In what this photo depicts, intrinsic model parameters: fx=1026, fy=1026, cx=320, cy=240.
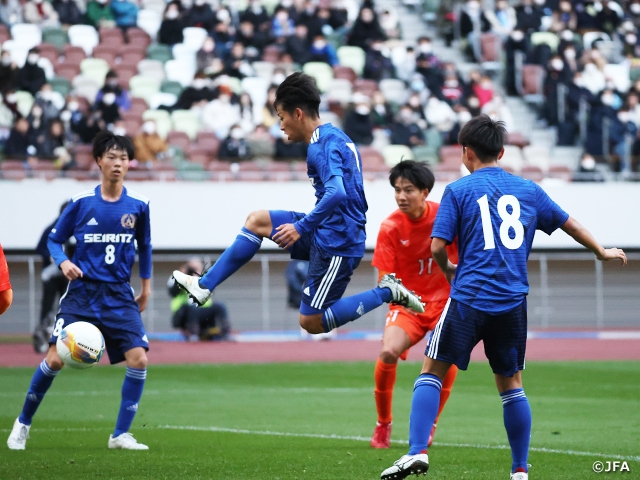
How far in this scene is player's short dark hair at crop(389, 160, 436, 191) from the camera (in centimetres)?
805

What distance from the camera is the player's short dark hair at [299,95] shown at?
689 centimetres

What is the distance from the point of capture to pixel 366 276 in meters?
22.9

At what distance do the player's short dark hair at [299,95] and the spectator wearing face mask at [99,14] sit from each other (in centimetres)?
1915

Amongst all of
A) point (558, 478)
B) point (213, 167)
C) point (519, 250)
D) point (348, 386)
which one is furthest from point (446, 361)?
point (213, 167)

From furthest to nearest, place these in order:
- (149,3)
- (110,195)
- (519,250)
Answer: (149,3), (110,195), (519,250)

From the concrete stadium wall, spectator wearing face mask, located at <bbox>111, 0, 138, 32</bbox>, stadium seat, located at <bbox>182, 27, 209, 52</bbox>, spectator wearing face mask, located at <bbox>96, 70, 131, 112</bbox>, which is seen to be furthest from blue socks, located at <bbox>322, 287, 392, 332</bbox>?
spectator wearing face mask, located at <bbox>111, 0, 138, 32</bbox>

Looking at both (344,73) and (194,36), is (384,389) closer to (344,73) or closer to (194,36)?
(344,73)

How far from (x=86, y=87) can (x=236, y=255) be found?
16841 millimetres

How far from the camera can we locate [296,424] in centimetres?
962

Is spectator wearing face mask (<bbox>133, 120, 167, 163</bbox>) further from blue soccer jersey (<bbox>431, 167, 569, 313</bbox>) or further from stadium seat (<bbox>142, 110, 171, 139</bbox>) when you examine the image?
blue soccer jersey (<bbox>431, 167, 569, 313</bbox>)

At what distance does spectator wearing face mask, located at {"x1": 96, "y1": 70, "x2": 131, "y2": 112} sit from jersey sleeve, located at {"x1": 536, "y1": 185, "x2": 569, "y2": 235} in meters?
17.2

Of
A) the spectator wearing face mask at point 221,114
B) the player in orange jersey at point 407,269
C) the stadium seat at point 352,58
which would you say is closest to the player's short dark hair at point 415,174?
the player in orange jersey at point 407,269

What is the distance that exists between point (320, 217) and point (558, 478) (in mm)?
2223

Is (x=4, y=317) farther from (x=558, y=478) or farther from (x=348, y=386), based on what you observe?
(x=558, y=478)
